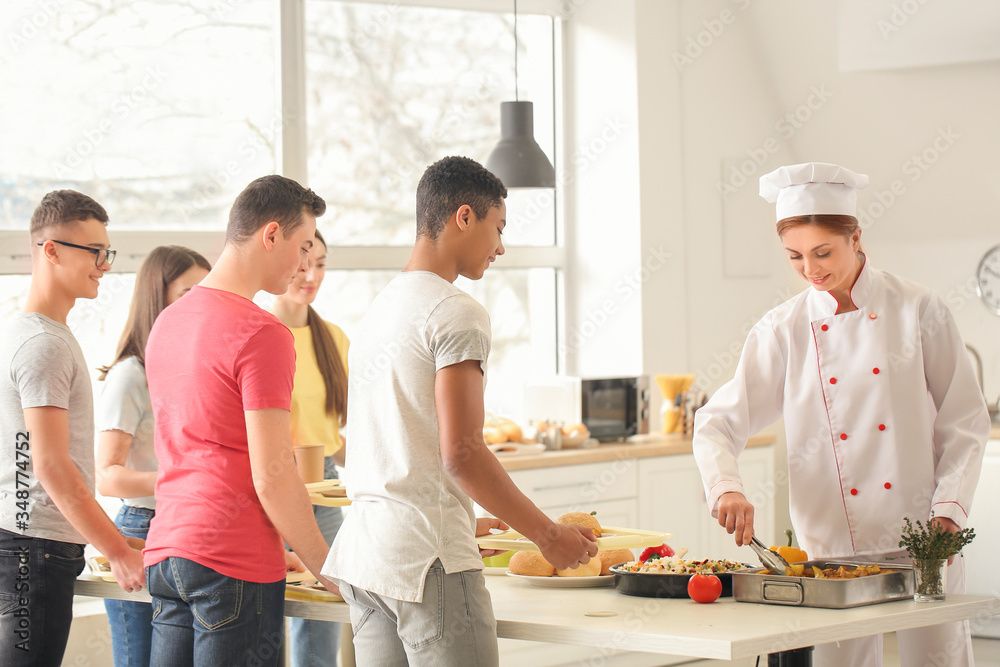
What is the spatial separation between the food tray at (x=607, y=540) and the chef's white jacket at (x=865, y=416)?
155 millimetres

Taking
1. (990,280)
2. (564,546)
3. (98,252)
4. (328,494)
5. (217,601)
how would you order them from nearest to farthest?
(564,546) < (217,601) < (98,252) < (328,494) < (990,280)

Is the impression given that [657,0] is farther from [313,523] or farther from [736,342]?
[313,523]

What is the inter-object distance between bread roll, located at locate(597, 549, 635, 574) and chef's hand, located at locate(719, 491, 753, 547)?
247 millimetres

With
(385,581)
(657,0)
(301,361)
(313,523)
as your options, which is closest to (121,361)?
(301,361)

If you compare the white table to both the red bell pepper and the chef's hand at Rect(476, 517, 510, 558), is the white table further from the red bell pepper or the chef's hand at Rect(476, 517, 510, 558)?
the chef's hand at Rect(476, 517, 510, 558)

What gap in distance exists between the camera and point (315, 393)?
3.06 m

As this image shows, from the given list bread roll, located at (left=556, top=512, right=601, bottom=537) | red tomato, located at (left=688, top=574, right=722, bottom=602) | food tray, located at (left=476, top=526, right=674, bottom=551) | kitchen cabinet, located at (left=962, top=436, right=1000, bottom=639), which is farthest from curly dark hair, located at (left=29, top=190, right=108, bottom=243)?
kitchen cabinet, located at (left=962, top=436, right=1000, bottom=639)

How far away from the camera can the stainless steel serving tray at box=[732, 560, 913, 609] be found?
175 centimetres

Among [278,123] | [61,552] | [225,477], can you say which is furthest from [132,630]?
[278,123]

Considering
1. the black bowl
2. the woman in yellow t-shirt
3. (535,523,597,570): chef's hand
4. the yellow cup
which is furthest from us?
the woman in yellow t-shirt

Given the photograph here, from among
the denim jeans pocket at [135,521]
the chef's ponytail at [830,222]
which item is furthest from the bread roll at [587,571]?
the denim jeans pocket at [135,521]

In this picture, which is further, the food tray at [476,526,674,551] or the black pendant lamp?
the black pendant lamp

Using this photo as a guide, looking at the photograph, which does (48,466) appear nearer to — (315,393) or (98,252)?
(98,252)

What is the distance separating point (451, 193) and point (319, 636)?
5.99 ft
